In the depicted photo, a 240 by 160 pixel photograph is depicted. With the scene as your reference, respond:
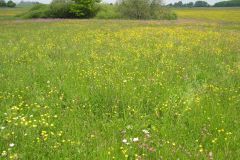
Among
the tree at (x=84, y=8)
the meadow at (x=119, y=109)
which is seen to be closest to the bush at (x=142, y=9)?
the tree at (x=84, y=8)

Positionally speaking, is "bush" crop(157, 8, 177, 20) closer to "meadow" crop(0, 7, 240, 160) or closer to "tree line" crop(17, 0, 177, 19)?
"tree line" crop(17, 0, 177, 19)

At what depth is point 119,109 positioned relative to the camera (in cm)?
736

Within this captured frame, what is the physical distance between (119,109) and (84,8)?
5431cm

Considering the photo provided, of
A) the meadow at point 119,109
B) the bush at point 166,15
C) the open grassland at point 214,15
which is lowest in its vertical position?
the open grassland at point 214,15

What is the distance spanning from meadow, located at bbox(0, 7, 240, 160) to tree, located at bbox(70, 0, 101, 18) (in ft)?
155

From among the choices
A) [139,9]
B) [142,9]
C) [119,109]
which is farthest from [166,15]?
[119,109]

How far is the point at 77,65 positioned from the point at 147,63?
2.46 metres

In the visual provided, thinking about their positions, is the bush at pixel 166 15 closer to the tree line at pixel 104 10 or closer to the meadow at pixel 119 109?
the tree line at pixel 104 10

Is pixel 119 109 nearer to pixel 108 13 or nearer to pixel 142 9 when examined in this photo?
pixel 142 9

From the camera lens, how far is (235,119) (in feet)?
21.6

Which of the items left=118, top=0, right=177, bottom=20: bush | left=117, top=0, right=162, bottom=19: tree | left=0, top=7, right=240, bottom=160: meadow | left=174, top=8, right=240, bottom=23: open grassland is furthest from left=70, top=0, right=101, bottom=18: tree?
left=0, top=7, right=240, bottom=160: meadow

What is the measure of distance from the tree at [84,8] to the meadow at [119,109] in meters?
47.4

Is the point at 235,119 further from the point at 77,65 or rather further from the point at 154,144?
the point at 77,65

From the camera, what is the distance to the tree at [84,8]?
192ft
